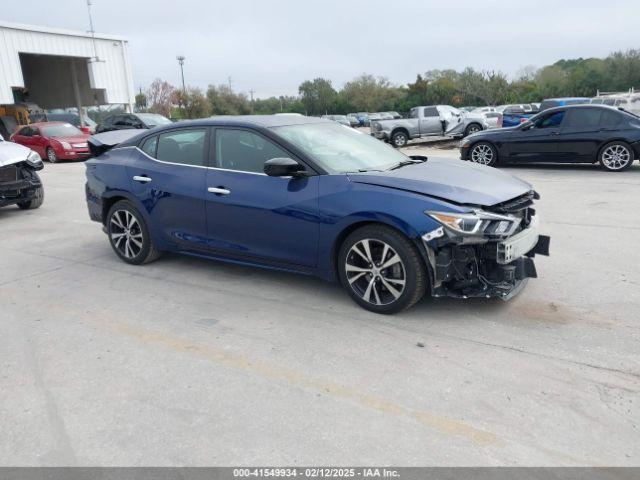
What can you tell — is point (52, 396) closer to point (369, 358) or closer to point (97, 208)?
point (369, 358)

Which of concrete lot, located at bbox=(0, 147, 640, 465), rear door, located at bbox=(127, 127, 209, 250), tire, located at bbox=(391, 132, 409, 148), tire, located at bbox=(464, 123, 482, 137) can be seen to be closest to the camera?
concrete lot, located at bbox=(0, 147, 640, 465)

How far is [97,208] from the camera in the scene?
6391 millimetres

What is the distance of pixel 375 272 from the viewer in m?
4.38

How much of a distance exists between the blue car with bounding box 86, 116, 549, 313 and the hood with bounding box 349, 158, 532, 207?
2cm

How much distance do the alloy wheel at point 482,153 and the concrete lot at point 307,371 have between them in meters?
8.18

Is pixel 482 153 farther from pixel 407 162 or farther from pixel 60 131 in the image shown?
pixel 60 131

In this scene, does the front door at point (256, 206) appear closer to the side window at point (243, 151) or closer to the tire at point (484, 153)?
the side window at point (243, 151)

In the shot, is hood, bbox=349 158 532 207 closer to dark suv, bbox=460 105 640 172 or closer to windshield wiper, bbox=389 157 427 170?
windshield wiper, bbox=389 157 427 170

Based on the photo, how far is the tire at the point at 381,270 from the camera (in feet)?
13.7

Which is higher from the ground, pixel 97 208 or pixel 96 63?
pixel 96 63

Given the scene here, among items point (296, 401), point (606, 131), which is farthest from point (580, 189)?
point (296, 401)

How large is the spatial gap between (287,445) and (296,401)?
0.44m

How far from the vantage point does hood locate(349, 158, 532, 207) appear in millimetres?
4246

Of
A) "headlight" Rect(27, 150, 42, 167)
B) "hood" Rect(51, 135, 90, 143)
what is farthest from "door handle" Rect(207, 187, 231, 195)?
"hood" Rect(51, 135, 90, 143)
